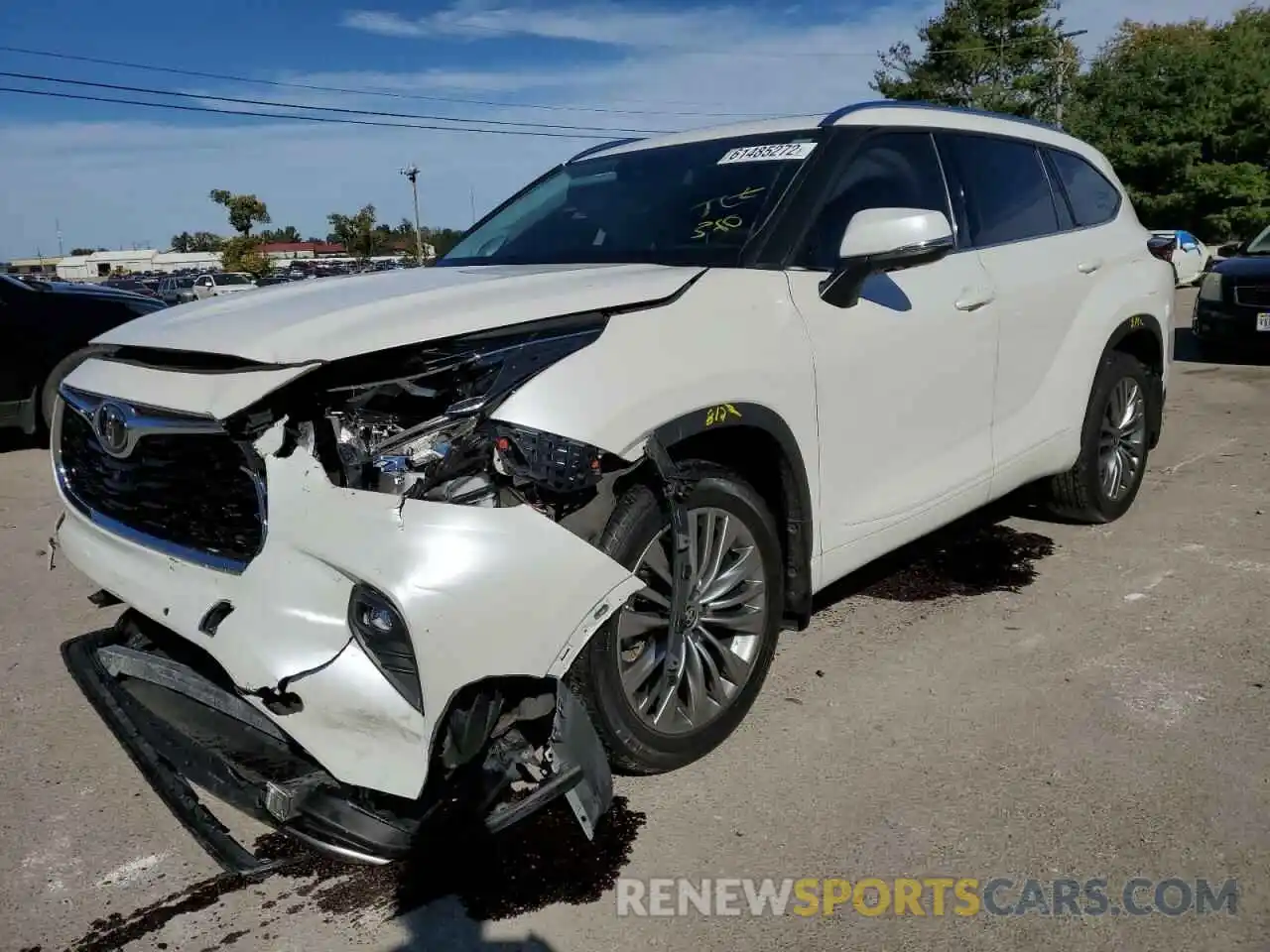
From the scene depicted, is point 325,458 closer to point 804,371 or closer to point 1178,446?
point 804,371

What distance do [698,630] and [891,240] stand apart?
1.27m

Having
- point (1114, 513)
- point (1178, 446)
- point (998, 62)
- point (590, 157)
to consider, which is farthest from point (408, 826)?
point (998, 62)

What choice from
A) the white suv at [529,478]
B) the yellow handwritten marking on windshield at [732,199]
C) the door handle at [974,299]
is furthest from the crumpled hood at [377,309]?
the door handle at [974,299]

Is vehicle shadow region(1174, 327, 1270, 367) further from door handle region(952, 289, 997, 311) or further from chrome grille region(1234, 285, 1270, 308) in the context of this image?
door handle region(952, 289, 997, 311)

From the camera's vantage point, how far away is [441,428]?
94.2 inches

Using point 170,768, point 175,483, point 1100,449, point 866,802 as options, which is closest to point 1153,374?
point 1100,449

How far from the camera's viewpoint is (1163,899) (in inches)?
101

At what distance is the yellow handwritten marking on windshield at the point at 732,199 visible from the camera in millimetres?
3602

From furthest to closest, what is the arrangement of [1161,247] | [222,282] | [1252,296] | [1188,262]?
[222,282]
[1188,262]
[1252,296]
[1161,247]

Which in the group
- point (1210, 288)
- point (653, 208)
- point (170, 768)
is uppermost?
point (653, 208)

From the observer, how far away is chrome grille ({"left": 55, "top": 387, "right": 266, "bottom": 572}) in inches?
97.7
